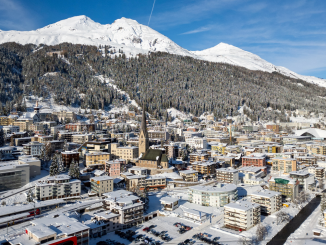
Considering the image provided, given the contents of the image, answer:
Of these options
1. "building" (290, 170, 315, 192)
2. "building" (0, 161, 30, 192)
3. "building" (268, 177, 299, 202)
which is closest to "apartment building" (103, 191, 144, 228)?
"building" (0, 161, 30, 192)

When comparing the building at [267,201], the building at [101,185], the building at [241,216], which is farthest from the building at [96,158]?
the building at [267,201]

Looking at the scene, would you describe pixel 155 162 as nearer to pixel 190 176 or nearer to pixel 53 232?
pixel 190 176

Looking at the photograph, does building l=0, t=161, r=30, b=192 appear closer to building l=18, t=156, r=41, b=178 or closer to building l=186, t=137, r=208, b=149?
building l=18, t=156, r=41, b=178

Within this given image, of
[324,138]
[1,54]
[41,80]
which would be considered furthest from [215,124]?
[1,54]

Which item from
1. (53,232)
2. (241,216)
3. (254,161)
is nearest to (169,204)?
(241,216)

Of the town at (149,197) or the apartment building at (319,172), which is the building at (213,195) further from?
the apartment building at (319,172)

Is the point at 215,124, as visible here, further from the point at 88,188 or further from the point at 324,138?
the point at 88,188
